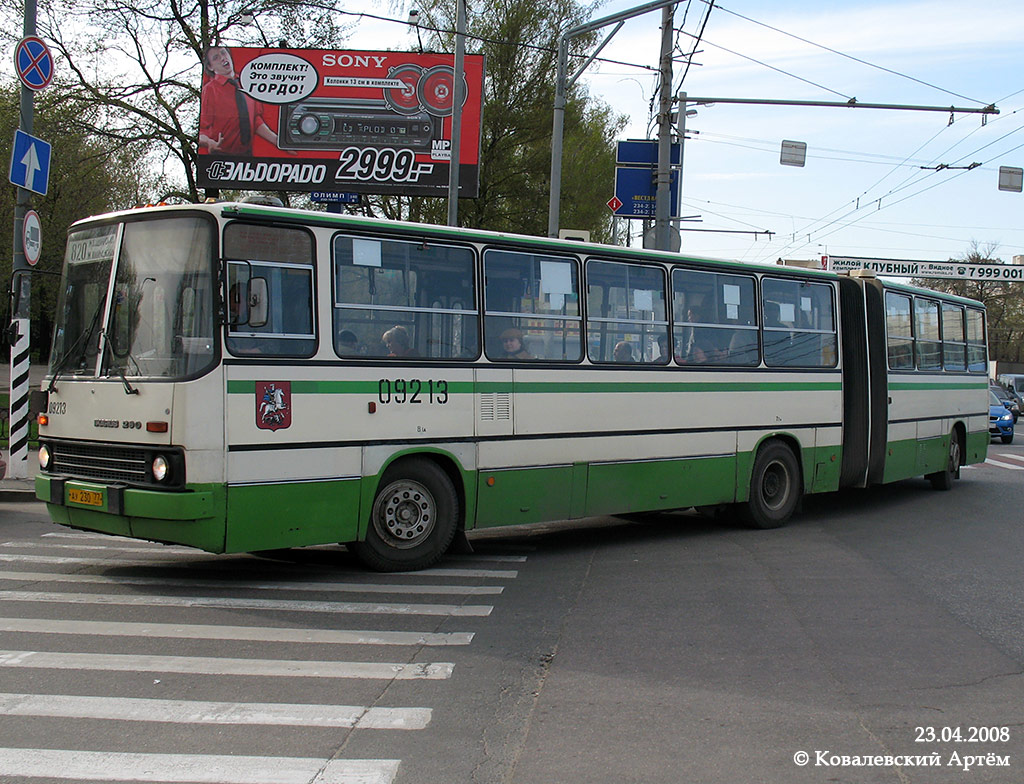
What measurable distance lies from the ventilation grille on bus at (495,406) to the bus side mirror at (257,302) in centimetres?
233

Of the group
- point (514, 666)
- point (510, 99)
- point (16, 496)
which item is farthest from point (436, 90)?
point (514, 666)

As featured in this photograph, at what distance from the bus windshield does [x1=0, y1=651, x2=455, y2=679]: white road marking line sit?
2323 millimetres

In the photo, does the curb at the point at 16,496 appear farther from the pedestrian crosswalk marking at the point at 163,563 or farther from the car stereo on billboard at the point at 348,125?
the car stereo on billboard at the point at 348,125

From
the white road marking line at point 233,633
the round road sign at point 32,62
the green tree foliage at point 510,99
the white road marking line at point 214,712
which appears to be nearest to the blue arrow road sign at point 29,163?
the round road sign at point 32,62

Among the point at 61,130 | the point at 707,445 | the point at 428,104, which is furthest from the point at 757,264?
the point at 61,130

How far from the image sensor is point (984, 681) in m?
6.09

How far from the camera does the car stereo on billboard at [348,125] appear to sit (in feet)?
79.0

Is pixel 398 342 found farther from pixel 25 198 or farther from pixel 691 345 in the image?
pixel 25 198

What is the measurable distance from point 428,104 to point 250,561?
1667cm

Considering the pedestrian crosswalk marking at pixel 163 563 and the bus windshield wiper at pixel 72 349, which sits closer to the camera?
the bus windshield wiper at pixel 72 349

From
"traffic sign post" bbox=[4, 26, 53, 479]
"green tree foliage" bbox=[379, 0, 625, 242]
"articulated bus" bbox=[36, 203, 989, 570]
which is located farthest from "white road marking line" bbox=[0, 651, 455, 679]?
"green tree foliage" bbox=[379, 0, 625, 242]

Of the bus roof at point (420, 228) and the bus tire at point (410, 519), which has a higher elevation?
the bus roof at point (420, 228)

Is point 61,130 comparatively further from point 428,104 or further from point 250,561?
point 250,561

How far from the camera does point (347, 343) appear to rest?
856cm
